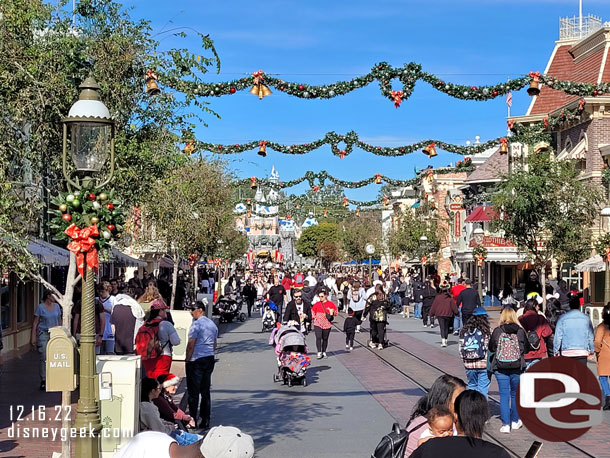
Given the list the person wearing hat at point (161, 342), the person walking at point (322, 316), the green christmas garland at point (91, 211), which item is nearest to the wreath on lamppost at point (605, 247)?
the person walking at point (322, 316)

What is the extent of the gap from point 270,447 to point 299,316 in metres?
9.61

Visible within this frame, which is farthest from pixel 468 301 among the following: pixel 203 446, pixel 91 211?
pixel 203 446

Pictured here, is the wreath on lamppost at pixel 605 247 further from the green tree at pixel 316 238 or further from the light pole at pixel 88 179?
the green tree at pixel 316 238

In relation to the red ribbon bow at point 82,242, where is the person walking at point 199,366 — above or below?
below

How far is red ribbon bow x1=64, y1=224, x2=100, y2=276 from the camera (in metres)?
8.75

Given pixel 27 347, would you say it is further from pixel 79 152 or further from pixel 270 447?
pixel 79 152

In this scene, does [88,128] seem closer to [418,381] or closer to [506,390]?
[506,390]

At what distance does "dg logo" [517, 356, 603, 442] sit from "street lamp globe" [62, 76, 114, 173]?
5.69m

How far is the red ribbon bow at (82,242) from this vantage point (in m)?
8.75

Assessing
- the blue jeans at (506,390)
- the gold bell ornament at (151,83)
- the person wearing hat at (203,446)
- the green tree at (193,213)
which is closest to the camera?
the person wearing hat at (203,446)

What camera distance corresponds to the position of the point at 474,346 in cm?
1213

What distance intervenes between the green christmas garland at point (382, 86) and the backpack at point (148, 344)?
5.29m

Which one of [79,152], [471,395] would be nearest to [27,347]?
[79,152]

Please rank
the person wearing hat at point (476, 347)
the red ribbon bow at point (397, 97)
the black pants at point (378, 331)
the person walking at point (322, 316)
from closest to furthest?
the person wearing hat at point (476, 347) → the red ribbon bow at point (397, 97) → the person walking at point (322, 316) → the black pants at point (378, 331)
